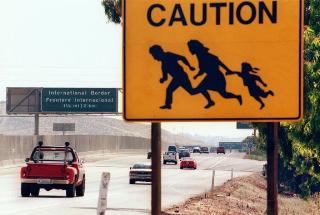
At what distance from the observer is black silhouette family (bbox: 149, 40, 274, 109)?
24.6 feet

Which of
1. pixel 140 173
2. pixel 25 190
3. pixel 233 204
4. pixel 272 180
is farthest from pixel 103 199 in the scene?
pixel 140 173

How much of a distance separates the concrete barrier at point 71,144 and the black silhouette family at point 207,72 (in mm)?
66034

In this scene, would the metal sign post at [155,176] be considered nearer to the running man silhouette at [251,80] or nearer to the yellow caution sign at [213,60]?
the yellow caution sign at [213,60]

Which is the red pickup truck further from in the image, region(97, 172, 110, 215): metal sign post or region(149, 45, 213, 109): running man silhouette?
region(149, 45, 213, 109): running man silhouette


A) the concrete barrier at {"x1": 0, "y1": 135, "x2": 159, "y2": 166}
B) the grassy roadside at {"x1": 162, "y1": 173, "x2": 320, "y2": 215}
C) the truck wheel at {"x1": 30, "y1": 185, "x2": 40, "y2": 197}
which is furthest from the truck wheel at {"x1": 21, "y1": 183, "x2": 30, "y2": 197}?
the concrete barrier at {"x1": 0, "y1": 135, "x2": 159, "y2": 166}

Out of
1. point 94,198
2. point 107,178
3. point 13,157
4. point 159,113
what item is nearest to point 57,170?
point 94,198

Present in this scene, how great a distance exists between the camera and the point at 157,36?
296 inches

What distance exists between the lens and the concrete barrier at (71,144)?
75094 millimetres

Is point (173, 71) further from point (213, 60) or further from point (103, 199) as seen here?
point (103, 199)

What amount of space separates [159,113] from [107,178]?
4.51 meters

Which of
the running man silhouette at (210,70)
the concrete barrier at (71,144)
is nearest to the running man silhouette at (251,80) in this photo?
the running man silhouette at (210,70)

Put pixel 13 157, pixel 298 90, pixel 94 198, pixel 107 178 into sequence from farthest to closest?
1. pixel 13 157
2. pixel 94 198
3. pixel 107 178
4. pixel 298 90

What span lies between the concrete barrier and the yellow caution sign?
216ft

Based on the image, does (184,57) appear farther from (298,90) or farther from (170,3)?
(298,90)
